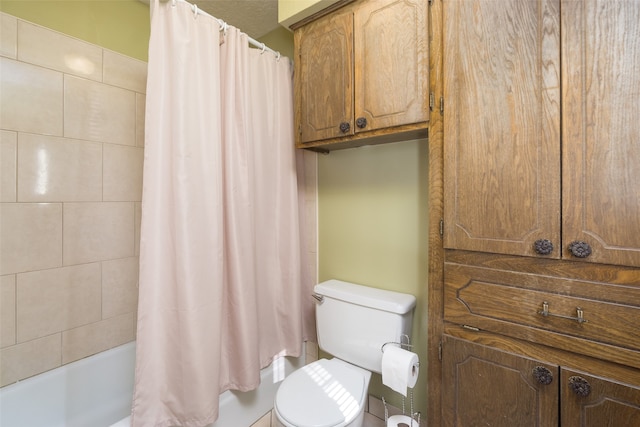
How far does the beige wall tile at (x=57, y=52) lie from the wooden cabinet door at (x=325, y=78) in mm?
1060

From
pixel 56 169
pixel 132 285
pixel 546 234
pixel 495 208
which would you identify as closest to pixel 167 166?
pixel 56 169

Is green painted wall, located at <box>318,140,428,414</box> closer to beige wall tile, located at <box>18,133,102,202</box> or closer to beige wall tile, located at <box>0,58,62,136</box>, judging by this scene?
beige wall tile, located at <box>18,133,102,202</box>

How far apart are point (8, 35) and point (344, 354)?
2154 mm

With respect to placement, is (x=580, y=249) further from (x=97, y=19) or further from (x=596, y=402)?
(x=97, y=19)

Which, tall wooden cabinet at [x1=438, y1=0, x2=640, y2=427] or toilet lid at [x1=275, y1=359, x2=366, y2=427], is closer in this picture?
tall wooden cabinet at [x1=438, y1=0, x2=640, y2=427]

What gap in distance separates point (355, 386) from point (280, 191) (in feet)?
3.52

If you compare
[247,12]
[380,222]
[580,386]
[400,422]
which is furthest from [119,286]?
[580,386]

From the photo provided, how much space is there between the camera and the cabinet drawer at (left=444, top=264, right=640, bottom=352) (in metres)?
0.81

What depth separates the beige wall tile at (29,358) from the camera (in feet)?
4.14

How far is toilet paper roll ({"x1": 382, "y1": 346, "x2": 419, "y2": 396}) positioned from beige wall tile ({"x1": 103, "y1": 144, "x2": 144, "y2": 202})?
160 cm

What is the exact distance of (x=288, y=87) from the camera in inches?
68.3

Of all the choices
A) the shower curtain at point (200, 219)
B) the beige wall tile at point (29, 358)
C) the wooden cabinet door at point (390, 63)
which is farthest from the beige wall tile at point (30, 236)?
the wooden cabinet door at point (390, 63)

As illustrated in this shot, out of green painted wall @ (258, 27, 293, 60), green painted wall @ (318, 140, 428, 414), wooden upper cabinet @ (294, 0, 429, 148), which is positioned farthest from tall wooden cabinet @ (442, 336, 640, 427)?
green painted wall @ (258, 27, 293, 60)

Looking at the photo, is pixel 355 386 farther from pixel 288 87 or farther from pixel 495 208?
pixel 288 87
